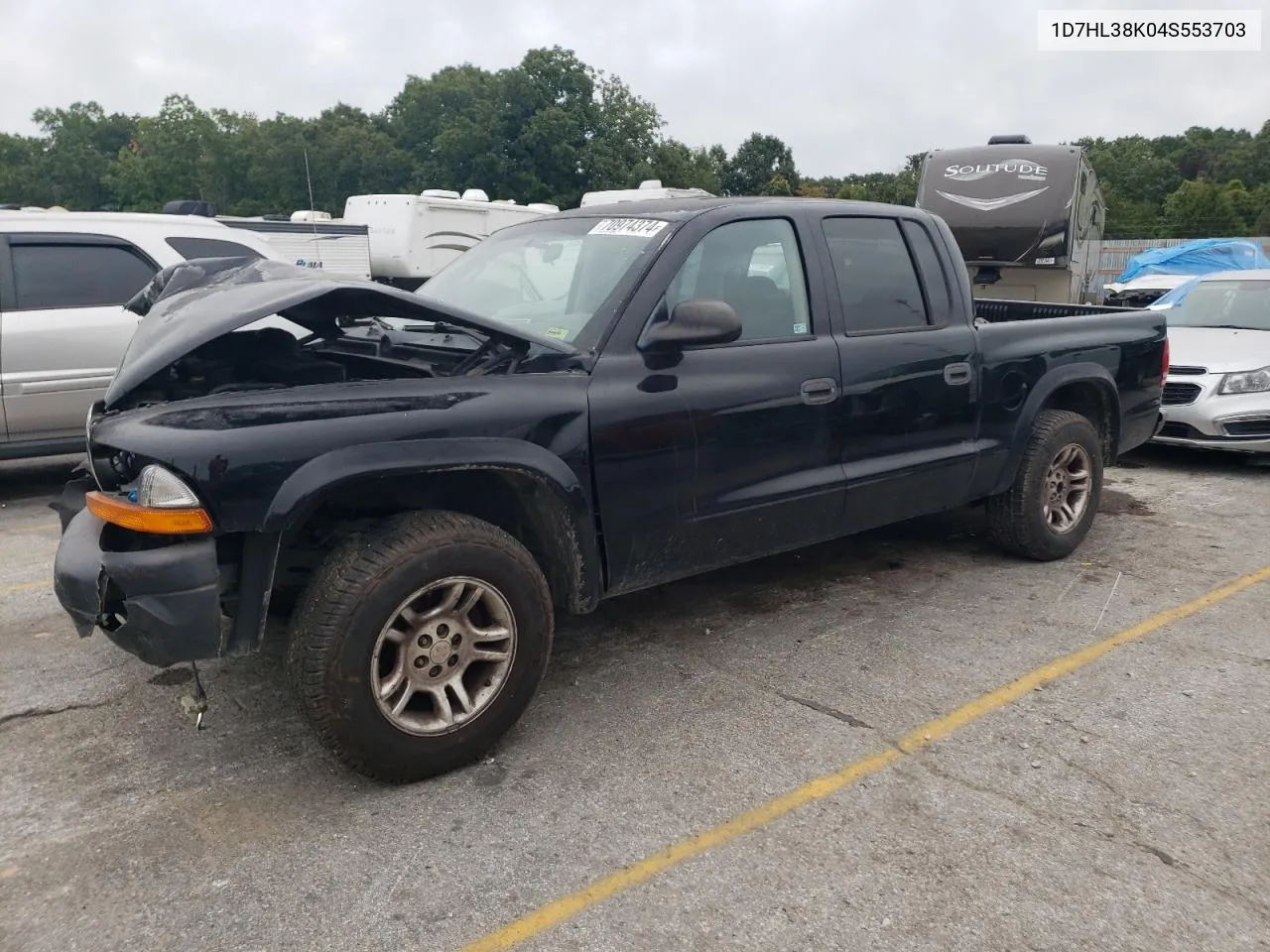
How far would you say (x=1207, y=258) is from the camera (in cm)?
1931

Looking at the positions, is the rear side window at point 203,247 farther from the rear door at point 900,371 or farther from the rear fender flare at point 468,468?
the rear fender flare at point 468,468

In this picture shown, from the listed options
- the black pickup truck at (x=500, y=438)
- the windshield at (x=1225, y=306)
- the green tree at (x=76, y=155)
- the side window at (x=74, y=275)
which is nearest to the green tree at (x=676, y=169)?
the green tree at (x=76, y=155)

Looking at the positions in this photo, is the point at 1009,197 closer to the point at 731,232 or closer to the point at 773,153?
the point at 731,232

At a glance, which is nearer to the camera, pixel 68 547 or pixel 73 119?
pixel 68 547

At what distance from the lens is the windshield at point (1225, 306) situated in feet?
28.7

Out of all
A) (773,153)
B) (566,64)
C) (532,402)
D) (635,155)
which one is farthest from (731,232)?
(773,153)

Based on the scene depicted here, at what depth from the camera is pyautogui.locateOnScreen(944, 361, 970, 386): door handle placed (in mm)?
4430

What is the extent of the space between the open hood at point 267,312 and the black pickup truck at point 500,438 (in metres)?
0.02

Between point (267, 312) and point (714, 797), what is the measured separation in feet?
6.49

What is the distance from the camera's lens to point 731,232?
12.7 feet

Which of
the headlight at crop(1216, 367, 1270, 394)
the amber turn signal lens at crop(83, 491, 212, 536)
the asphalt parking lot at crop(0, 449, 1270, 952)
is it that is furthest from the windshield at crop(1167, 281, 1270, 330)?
the amber turn signal lens at crop(83, 491, 212, 536)

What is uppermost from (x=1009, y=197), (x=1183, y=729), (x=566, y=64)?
(x=566, y=64)

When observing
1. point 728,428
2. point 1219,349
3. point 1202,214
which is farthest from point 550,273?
point 1202,214

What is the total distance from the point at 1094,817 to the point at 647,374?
6.47 feet
